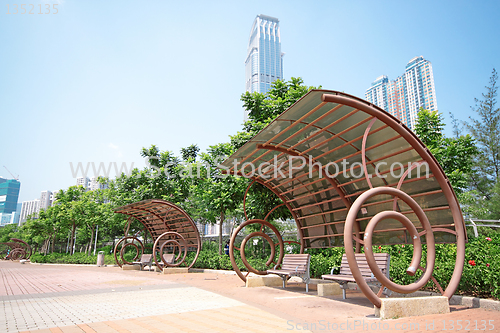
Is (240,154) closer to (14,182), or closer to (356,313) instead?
(356,313)

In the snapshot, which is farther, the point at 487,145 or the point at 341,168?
the point at 487,145

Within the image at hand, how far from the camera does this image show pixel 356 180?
7801mm

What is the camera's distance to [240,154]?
9.27 meters

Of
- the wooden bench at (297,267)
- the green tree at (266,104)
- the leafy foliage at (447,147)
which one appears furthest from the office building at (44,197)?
the wooden bench at (297,267)

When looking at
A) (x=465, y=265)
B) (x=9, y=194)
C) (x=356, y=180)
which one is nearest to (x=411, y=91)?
(x=356, y=180)

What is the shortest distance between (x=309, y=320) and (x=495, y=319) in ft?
8.92

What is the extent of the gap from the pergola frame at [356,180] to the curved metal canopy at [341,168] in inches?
0.8

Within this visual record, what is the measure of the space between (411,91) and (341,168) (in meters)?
81.8

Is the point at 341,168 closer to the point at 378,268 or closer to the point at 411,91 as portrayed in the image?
the point at 378,268

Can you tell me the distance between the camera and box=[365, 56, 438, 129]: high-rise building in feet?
249

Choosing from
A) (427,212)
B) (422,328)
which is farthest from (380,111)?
(422,328)

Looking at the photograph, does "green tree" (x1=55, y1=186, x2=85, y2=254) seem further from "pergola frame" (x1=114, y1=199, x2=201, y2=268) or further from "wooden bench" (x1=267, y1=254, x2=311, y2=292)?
"wooden bench" (x1=267, y1=254, x2=311, y2=292)

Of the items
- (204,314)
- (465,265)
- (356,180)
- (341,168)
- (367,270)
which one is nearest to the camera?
(204,314)

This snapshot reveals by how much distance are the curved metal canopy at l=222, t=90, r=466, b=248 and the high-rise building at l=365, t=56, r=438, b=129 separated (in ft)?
230
